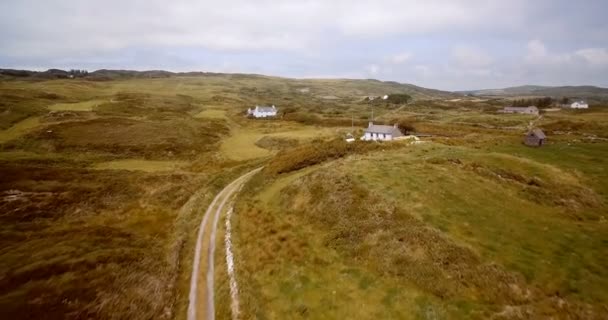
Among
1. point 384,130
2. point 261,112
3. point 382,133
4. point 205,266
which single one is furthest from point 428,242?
point 261,112

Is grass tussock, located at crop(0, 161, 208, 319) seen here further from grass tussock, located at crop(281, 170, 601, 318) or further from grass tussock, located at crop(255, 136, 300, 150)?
grass tussock, located at crop(255, 136, 300, 150)

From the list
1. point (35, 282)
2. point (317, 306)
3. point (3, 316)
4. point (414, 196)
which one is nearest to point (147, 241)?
point (35, 282)

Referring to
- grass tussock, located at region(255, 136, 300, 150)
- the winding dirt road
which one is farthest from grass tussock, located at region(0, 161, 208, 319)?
grass tussock, located at region(255, 136, 300, 150)

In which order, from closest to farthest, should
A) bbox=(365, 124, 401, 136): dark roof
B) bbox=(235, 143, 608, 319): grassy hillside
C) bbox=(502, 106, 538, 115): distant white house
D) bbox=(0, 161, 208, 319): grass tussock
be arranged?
bbox=(235, 143, 608, 319): grassy hillside → bbox=(0, 161, 208, 319): grass tussock → bbox=(365, 124, 401, 136): dark roof → bbox=(502, 106, 538, 115): distant white house

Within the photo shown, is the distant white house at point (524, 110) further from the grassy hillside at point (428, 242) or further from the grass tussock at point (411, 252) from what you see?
the grass tussock at point (411, 252)

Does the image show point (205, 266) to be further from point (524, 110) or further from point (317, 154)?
point (524, 110)

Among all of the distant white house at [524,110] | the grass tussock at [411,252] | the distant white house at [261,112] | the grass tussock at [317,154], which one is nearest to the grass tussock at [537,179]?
the grass tussock at [317,154]
